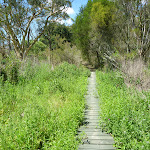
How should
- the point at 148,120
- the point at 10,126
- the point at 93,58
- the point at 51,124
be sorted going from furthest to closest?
the point at 93,58 → the point at 51,124 → the point at 148,120 → the point at 10,126

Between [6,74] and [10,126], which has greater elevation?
[6,74]

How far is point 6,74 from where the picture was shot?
8555 millimetres

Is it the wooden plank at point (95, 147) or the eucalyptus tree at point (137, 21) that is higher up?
the eucalyptus tree at point (137, 21)

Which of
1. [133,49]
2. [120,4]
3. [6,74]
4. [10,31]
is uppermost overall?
[120,4]

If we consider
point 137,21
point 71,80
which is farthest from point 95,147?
point 137,21

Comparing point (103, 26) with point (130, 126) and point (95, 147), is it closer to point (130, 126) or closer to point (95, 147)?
point (130, 126)

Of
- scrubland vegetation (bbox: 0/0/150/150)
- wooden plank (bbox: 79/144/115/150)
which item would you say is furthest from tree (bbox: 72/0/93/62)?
wooden plank (bbox: 79/144/115/150)

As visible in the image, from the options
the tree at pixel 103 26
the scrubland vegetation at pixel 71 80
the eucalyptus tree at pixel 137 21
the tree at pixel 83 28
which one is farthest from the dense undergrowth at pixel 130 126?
the tree at pixel 83 28

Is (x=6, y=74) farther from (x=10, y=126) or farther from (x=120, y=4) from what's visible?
(x=120, y=4)

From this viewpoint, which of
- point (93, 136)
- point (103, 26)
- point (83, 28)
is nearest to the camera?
point (93, 136)

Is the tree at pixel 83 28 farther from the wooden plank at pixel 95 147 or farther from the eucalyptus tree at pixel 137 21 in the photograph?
the wooden plank at pixel 95 147

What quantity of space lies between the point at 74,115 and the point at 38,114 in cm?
98

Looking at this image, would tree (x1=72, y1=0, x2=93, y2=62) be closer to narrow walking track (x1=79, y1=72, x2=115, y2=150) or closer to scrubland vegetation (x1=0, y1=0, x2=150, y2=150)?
scrubland vegetation (x1=0, y1=0, x2=150, y2=150)

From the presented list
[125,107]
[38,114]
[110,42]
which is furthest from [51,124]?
[110,42]
